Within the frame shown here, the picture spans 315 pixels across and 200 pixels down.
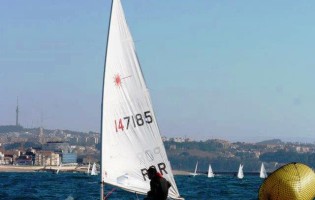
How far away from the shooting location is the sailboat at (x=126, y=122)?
21.1m

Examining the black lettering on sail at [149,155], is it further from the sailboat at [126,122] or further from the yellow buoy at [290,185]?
the yellow buoy at [290,185]

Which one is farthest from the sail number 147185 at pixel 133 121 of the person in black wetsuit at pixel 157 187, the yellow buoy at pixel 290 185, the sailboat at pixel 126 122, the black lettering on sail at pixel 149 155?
the yellow buoy at pixel 290 185

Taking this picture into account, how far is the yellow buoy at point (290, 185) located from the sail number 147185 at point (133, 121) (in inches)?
254

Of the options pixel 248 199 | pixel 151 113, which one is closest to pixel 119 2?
pixel 151 113

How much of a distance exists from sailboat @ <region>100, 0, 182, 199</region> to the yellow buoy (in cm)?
588

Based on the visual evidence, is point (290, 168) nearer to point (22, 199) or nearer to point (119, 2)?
point (119, 2)

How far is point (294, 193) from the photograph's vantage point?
15.5 m

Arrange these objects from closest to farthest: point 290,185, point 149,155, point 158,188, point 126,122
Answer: point 290,185 → point 158,188 → point 126,122 → point 149,155

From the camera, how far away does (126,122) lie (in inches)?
855

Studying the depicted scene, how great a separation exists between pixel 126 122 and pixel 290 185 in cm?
704

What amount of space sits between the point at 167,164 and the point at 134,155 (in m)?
0.99

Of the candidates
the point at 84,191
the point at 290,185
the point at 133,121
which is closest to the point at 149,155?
the point at 133,121

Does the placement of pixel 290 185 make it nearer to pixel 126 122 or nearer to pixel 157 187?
pixel 157 187

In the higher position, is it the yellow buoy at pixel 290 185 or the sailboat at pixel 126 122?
the sailboat at pixel 126 122
